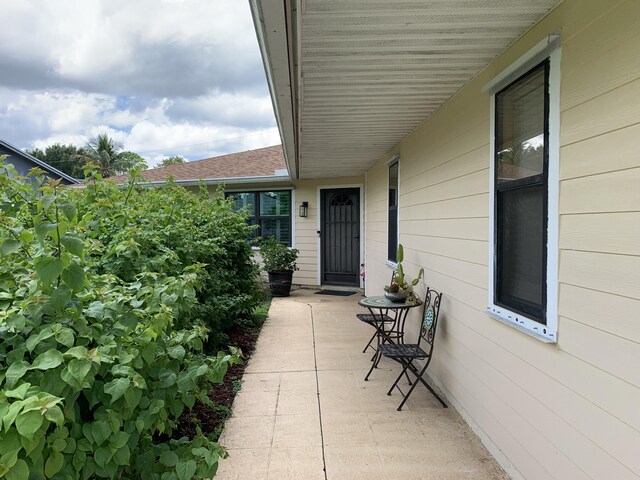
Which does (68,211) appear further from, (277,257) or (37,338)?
(277,257)

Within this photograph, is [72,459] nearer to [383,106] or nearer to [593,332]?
[593,332]

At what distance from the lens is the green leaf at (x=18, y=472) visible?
86 cm

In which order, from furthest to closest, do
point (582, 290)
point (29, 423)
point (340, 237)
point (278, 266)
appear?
point (340, 237)
point (278, 266)
point (582, 290)
point (29, 423)

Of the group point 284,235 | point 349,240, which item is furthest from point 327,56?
point 284,235

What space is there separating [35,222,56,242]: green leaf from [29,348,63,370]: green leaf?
1.10 ft

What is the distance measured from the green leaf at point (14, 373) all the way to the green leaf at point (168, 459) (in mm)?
601

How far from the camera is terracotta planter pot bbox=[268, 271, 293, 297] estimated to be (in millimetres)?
7568

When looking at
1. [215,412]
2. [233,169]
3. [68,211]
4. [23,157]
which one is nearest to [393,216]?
[215,412]

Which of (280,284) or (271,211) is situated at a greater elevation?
(271,211)

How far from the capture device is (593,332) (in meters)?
1.48

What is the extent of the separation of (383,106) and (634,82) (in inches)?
80.9

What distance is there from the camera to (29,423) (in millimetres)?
852

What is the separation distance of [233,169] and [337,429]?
7.80 m

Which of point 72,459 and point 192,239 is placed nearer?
point 72,459
